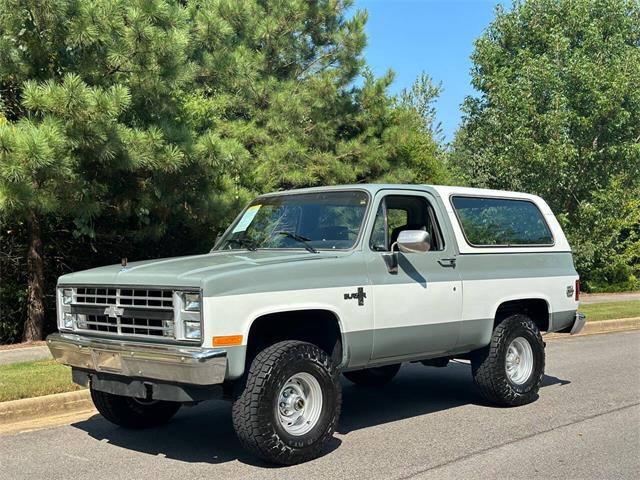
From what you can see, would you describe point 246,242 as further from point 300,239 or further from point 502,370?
point 502,370

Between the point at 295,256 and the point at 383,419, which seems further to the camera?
the point at 383,419

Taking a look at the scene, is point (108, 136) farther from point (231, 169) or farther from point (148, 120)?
point (231, 169)

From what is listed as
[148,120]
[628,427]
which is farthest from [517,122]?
[628,427]


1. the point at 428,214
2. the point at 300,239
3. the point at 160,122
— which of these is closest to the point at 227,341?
the point at 300,239

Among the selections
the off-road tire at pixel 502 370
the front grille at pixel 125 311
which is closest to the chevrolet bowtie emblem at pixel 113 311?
the front grille at pixel 125 311

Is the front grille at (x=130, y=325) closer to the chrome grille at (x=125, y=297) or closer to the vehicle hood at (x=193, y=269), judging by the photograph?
the chrome grille at (x=125, y=297)

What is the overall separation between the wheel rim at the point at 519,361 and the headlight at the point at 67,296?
4170 millimetres

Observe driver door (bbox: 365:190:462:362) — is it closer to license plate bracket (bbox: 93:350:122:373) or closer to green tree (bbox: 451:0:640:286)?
license plate bracket (bbox: 93:350:122:373)

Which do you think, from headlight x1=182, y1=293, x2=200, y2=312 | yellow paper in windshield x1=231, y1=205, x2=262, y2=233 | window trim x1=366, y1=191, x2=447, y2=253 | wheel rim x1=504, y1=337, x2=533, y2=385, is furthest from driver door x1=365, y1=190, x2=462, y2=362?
headlight x1=182, y1=293, x2=200, y2=312

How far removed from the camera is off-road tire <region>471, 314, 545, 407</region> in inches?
281

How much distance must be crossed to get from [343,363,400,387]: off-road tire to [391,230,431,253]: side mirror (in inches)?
106

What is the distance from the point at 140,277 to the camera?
5430 mm

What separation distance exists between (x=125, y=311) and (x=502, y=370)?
3.66 meters

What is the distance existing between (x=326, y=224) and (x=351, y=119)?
12.2 m
